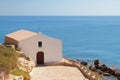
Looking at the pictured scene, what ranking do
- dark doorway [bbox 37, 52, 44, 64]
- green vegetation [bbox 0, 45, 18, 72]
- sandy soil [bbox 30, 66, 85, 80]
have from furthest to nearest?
dark doorway [bbox 37, 52, 44, 64] < sandy soil [bbox 30, 66, 85, 80] < green vegetation [bbox 0, 45, 18, 72]

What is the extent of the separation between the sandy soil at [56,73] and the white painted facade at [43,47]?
7.88 ft

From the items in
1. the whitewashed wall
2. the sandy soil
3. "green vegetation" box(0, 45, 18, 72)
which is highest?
the whitewashed wall

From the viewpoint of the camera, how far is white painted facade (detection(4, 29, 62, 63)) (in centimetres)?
3550

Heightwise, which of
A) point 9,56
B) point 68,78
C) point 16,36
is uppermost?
point 16,36

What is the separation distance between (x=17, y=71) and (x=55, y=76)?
163 inches

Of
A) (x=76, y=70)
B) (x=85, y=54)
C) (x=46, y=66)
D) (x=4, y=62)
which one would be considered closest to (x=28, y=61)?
(x=46, y=66)

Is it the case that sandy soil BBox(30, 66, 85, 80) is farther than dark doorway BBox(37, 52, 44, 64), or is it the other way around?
dark doorway BBox(37, 52, 44, 64)

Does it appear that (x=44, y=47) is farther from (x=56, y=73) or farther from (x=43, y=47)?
(x=56, y=73)

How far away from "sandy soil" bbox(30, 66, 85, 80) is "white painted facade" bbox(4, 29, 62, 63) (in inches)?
94.5

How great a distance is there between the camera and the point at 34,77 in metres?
29.1

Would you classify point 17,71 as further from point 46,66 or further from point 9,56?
point 46,66

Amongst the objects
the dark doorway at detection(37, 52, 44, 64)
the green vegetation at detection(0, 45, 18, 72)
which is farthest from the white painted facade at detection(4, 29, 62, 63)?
the green vegetation at detection(0, 45, 18, 72)

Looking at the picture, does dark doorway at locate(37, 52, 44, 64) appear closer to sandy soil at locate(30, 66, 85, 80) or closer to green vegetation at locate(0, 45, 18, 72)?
sandy soil at locate(30, 66, 85, 80)

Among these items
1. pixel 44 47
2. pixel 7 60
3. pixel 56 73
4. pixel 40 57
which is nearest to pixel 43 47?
pixel 44 47
